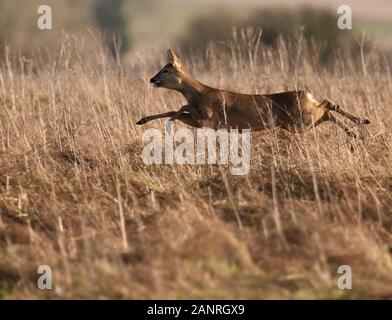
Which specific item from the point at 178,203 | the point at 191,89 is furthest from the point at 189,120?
the point at 178,203

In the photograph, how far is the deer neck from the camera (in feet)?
30.4

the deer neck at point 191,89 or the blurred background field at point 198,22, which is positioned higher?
the blurred background field at point 198,22

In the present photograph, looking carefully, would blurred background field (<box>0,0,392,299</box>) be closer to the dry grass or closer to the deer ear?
the dry grass

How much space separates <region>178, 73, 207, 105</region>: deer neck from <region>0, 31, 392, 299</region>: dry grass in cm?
45

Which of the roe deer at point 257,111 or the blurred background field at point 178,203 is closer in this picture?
the blurred background field at point 178,203

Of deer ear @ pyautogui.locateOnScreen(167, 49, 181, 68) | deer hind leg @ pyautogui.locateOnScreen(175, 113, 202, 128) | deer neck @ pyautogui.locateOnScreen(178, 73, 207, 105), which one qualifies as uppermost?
deer ear @ pyautogui.locateOnScreen(167, 49, 181, 68)

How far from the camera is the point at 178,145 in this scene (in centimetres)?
880

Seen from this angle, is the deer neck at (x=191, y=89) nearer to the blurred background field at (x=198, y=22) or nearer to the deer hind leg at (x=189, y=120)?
the deer hind leg at (x=189, y=120)

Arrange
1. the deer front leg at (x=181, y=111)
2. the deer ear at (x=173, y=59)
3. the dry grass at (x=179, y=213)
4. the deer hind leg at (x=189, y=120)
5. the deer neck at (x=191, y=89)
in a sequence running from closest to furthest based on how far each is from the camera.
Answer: the dry grass at (x=179, y=213), the deer front leg at (x=181, y=111), the deer hind leg at (x=189, y=120), the deer neck at (x=191, y=89), the deer ear at (x=173, y=59)

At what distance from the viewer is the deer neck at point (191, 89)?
9266mm

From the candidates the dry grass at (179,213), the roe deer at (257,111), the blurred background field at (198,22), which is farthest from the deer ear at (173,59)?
the blurred background field at (198,22)

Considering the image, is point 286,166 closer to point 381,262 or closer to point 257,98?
point 257,98

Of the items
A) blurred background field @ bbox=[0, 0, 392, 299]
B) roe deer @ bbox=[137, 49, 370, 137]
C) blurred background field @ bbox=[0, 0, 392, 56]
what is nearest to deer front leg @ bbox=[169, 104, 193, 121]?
roe deer @ bbox=[137, 49, 370, 137]

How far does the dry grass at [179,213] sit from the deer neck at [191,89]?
455 mm
